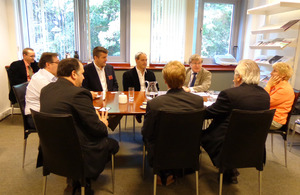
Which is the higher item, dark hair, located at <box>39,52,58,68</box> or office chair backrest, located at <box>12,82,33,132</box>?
dark hair, located at <box>39,52,58,68</box>

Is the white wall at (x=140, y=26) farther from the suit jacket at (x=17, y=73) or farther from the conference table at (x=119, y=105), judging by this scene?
the conference table at (x=119, y=105)

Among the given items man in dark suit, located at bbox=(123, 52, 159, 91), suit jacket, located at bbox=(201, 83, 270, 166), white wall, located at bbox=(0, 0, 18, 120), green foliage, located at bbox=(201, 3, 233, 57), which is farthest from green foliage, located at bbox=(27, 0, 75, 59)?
suit jacket, located at bbox=(201, 83, 270, 166)

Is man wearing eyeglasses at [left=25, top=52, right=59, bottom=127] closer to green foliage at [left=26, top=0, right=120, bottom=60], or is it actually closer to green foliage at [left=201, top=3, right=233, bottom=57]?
green foliage at [left=26, top=0, right=120, bottom=60]

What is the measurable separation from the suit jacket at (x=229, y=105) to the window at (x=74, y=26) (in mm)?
3310

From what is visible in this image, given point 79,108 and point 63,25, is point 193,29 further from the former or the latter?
point 79,108

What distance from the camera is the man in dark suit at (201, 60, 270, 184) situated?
182 cm

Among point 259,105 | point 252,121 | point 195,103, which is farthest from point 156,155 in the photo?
point 259,105

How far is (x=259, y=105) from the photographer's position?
1835mm

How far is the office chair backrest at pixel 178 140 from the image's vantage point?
1.58 meters

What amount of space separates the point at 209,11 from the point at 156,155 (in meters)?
4.07

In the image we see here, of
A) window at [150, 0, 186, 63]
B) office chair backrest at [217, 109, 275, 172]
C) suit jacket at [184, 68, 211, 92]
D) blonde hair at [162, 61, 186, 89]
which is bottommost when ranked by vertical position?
office chair backrest at [217, 109, 275, 172]

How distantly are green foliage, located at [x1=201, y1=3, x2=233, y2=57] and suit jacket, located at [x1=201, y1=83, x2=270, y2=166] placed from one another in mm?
3330

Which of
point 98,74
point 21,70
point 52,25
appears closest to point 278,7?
point 98,74

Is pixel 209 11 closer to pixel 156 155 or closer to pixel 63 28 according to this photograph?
pixel 63 28
